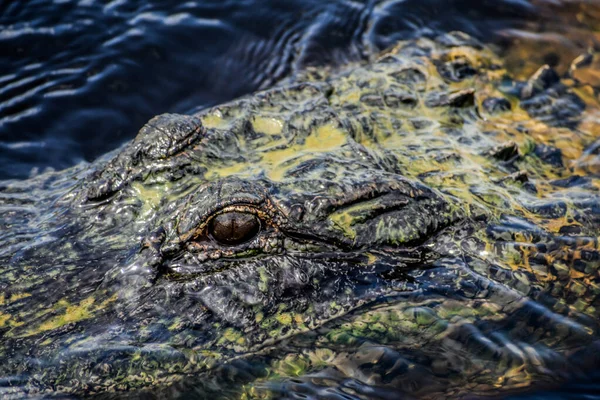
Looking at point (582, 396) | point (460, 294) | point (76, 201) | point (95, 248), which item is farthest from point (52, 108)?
point (582, 396)

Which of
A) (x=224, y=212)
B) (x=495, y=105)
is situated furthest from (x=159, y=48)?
(x=224, y=212)

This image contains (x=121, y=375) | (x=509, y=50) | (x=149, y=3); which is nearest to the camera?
(x=121, y=375)

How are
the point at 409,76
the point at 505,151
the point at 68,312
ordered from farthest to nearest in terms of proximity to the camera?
the point at 409,76 < the point at 505,151 < the point at 68,312

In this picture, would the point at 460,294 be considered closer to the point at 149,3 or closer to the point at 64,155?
the point at 64,155

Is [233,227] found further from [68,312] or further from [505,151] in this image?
[505,151]

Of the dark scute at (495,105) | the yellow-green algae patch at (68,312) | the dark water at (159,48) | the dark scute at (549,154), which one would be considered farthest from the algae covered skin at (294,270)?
the dark water at (159,48)

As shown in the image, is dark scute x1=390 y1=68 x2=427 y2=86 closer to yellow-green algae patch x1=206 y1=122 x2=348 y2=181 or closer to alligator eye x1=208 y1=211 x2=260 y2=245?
yellow-green algae patch x1=206 y1=122 x2=348 y2=181

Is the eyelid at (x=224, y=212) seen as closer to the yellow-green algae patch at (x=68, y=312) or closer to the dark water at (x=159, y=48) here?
the yellow-green algae patch at (x=68, y=312)
